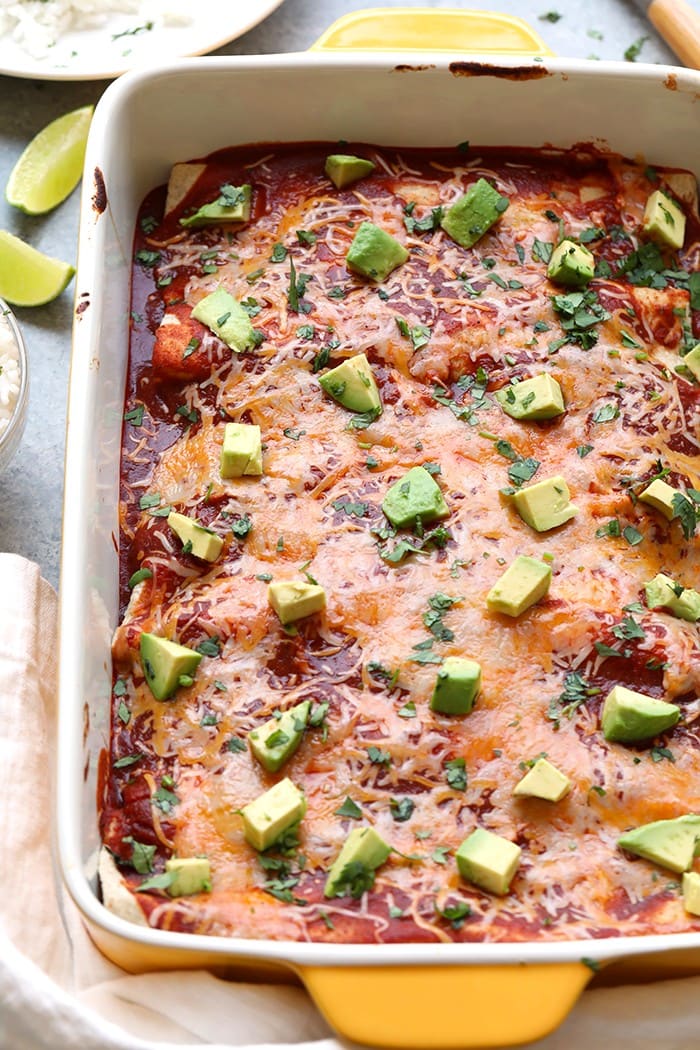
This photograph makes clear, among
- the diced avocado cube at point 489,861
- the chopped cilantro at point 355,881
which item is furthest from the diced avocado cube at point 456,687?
the chopped cilantro at point 355,881

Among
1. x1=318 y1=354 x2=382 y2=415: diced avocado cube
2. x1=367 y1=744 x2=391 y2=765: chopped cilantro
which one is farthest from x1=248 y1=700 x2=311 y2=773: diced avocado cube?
x1=318 y1=354 x2=382 y2=415: diced avocado cube

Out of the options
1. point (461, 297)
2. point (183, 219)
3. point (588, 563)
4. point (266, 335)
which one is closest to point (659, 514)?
point (588, 563)

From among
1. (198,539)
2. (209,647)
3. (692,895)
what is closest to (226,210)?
(198,539)

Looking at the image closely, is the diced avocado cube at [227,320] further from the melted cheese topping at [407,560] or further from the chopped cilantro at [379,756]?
the chopped cilantro at [379,756]

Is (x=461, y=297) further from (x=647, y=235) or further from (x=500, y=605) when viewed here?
(x=500, y=605)

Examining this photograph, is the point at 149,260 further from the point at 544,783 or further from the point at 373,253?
the point at 544,783
